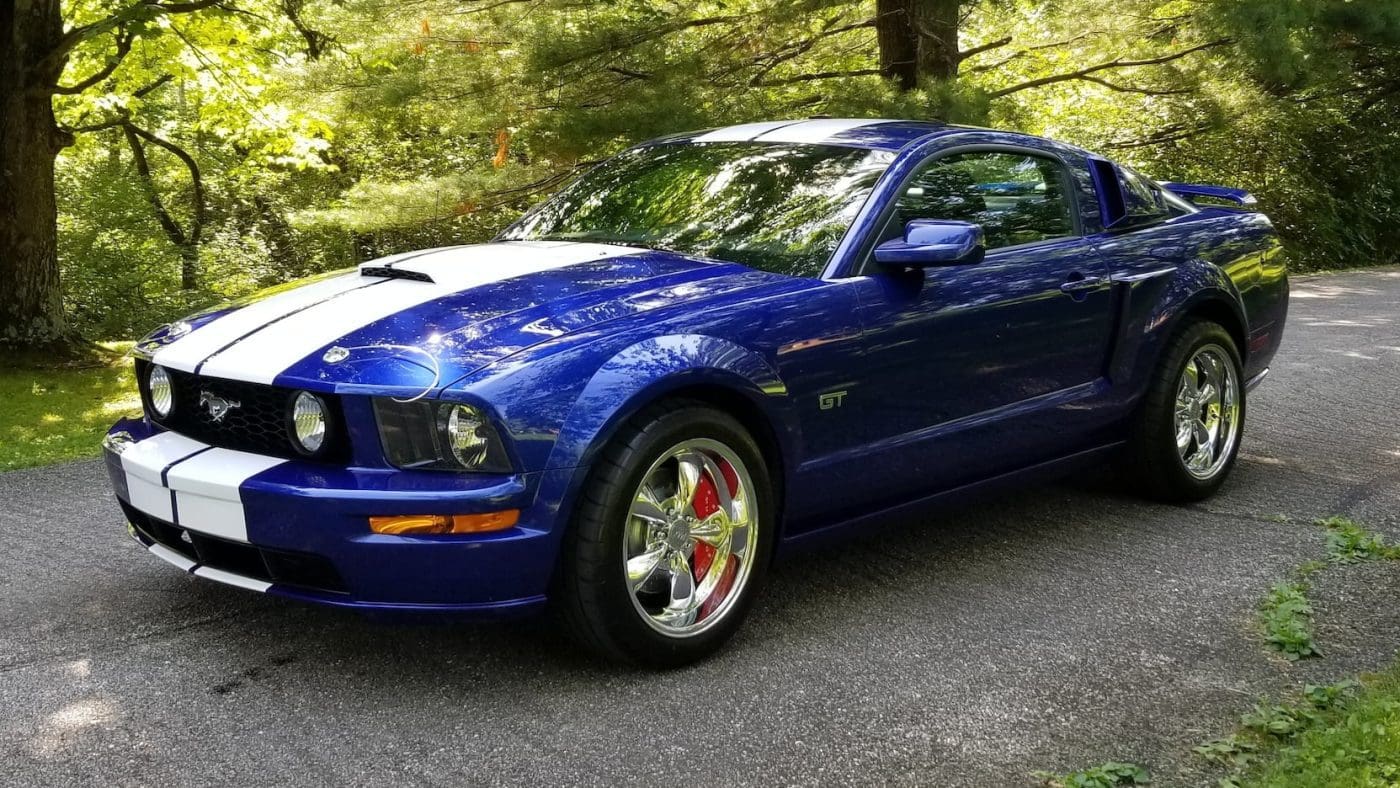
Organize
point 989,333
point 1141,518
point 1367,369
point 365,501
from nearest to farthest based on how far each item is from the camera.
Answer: point 365,501 < point 989,333 < point 1141,518 < point 1367,369

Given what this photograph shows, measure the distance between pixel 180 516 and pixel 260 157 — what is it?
16.9m

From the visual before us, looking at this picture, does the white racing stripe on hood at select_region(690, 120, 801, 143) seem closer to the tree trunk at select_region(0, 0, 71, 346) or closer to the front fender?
the front fender

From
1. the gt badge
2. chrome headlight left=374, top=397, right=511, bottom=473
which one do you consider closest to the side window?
the gt badge

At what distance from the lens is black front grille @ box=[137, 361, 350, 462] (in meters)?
3.24

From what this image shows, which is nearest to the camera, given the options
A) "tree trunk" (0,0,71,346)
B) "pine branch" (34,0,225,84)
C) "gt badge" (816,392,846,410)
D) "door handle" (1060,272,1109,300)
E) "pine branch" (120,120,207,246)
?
"gt badge" (816,392,846,410)

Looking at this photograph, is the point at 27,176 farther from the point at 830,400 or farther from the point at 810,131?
the point at 830,400

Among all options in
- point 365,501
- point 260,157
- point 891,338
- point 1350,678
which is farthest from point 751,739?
point 260,157

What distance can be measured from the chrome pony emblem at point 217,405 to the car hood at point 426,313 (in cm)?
8

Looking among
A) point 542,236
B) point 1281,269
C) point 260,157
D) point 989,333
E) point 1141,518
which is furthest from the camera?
point 260,157

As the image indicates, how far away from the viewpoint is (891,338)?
156 inches

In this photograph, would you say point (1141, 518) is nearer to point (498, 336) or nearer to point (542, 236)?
point (542, 236)

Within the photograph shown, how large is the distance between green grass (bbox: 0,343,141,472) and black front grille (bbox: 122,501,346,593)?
327cm

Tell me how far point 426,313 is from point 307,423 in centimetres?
46

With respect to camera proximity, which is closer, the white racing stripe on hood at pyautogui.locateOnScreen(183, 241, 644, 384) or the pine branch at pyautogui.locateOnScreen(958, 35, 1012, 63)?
the white racing stripe on hood at pyautogui.locateOnScreen(183, 241, 644, 384)
